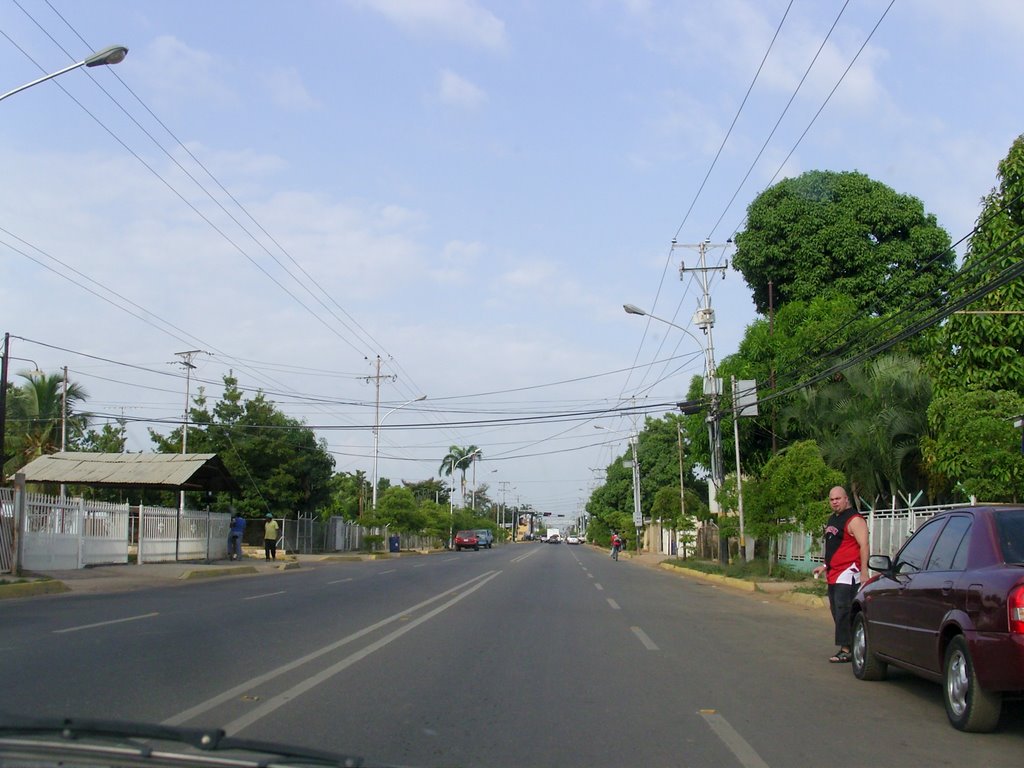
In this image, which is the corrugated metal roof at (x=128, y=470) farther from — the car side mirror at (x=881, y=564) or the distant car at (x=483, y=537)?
the distant car at (x=483, y=537)

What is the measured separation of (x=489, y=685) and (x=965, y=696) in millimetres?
4007

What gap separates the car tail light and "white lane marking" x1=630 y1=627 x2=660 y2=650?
593 cm

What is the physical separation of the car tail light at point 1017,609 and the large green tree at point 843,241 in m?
31.1

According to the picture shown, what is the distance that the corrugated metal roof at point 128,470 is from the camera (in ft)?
104

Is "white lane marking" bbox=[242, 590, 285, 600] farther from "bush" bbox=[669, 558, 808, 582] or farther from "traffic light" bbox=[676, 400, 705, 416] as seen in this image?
"traffic light" bbox=[676, 400, 705, 416]

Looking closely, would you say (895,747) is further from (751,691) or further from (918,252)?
(918,252)

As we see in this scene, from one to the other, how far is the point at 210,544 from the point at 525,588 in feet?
56.6

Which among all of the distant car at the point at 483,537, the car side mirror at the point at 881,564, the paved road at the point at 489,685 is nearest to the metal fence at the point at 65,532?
the paved road at the point at 489,685

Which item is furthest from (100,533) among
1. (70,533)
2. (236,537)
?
(236,537)

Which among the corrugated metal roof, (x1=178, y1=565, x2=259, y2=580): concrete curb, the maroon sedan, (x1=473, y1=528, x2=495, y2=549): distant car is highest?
the corrugated metal roof

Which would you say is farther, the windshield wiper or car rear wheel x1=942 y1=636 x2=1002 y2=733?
car rear wheel x1=942 y1=636 x2=1002 y2=733

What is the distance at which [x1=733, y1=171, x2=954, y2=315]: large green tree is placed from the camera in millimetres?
36656

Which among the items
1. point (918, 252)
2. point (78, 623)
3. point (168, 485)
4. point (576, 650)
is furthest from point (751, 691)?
point (918, 252)

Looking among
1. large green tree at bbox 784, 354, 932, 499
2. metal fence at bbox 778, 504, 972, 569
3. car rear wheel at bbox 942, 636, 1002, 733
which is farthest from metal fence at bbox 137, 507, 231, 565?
car rear wheel at bbox 942, 636, 1002, 733
